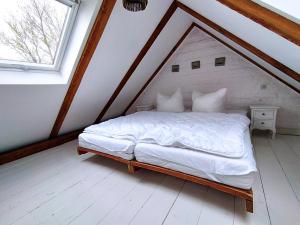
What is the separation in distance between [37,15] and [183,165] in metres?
2.14

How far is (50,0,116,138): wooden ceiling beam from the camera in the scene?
166 centimetres

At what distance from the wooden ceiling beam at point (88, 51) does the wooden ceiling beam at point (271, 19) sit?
122 centimetres

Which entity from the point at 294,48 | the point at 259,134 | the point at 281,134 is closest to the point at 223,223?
the point at 294,48

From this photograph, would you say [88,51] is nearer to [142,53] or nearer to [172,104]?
[142,53]

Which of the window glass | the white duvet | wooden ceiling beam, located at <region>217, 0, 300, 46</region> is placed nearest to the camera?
wooden ceiling beam, located at <region>217, 0, 300, 46</region>

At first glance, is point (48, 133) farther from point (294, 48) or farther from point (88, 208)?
point (294, 48)

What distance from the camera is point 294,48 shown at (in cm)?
132

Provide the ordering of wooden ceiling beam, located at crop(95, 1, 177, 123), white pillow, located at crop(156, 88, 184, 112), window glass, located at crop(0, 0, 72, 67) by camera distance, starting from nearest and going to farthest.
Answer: window glass, located at crop(0, 0, 72, 67), wooden ceiling beam, located at crop(95, 1, 177, 123), white pillow, located at crop(156, 88, 184, 112)

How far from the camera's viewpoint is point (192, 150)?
56.0 inches

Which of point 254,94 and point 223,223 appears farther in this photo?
point 254,94

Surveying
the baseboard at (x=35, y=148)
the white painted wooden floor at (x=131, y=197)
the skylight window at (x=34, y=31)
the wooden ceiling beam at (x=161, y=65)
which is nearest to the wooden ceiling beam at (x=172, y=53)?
the wooden ceiling beam at (x=161, y=65)

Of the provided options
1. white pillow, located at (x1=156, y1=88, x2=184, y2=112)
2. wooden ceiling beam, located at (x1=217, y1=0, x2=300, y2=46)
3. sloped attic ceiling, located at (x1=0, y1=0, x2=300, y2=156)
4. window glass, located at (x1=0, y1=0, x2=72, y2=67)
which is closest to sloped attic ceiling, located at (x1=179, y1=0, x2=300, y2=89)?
sloped attic ceiling, located at (x1=0, y1=0, x2=300, y2=156)

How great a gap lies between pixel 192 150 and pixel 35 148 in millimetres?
2453

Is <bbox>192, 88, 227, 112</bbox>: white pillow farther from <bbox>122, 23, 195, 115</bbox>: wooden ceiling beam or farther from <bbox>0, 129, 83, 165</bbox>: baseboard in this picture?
<bbox>0, 129, 83, 165</bbox>: baseboard
